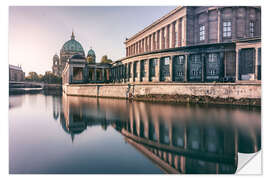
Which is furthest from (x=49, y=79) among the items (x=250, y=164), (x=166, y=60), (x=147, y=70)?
(x=250, y=164)

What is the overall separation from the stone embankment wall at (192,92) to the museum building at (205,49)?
1.78m

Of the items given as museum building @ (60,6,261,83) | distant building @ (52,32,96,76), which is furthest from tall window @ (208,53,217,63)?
distant building @ (52,32,96,76)

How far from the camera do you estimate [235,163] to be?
4.96 m

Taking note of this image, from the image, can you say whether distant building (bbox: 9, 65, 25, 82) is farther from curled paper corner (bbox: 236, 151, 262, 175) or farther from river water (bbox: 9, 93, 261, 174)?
curled paper corner (bbox: 236, 151, 262, 175)

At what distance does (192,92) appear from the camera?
1700 centimetres

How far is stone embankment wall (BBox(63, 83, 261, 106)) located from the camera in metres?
14.0

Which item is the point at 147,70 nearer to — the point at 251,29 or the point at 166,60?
the point at 166,60

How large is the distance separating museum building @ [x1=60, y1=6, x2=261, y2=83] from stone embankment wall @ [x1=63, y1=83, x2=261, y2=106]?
1776 millimetres

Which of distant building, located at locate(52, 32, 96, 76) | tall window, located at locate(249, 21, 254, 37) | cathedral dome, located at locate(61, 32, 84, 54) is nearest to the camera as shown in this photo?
tall window, located at locate(249, 21, 254, 37)

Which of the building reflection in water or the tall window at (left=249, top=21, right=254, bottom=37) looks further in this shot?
the tall window at (left=249, top=21, right=254, bottom=37)

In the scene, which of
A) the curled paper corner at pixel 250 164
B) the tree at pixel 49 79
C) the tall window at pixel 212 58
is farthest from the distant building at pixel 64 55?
the curled paper corner at pixel 250 164

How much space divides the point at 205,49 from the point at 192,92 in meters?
6.25

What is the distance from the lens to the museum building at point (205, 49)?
53.7 feet
